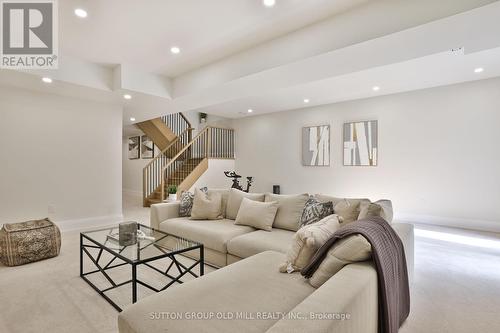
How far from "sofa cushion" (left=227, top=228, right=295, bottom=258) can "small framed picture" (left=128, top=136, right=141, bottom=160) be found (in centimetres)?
815

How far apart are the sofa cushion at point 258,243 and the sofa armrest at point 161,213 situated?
1.29 meters

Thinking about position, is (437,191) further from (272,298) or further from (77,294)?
(77,294)

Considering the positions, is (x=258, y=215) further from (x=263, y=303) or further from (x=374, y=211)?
(x=263, y=303)

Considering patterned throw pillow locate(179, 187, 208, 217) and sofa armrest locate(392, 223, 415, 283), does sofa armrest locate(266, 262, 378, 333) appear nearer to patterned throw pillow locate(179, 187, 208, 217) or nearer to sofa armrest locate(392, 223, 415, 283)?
sofa armrest locate(392, 223, 415, 283)

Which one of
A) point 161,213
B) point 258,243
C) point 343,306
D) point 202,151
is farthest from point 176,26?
point 202,151

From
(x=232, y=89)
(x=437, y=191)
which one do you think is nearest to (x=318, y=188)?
(x=437, y=191)

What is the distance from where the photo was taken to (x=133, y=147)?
32.3ft

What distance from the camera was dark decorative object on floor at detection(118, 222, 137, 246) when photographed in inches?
99.0

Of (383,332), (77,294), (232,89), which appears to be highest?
(232,89)

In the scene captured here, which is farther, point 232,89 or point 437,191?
point 437,191

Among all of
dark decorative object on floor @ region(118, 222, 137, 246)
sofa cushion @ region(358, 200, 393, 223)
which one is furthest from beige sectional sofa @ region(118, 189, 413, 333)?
dark decorative object on floor @ region(118, 222, 137, 246)

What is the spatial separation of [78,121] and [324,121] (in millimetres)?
5408

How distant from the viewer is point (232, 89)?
437 cm

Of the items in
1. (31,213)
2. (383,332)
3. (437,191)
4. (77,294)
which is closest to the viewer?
(383,332)
